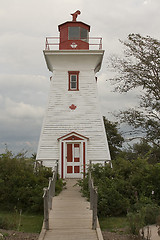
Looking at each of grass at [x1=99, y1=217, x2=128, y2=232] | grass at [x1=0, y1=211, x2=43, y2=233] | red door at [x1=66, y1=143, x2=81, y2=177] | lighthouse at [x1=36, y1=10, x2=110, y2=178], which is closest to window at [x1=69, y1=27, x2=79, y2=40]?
lighthouse at [x1=36, y1=10, x2=110, y2=178]

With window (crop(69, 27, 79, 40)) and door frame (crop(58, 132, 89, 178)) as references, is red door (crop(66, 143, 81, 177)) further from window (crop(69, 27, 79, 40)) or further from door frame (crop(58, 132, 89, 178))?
window (crop(69, 27, 79, 40))

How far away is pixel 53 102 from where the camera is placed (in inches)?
759

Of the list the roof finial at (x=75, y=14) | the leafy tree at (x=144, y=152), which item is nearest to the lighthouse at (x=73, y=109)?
the roof finial at (x=75, y=14)

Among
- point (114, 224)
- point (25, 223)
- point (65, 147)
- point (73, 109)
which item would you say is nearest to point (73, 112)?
point (73, 109)

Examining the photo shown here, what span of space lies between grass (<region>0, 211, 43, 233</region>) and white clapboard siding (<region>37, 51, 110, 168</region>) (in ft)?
22.6

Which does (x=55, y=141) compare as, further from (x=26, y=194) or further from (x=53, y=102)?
(x=26, y=194)

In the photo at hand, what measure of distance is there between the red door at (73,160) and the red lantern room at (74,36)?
677 centimetres

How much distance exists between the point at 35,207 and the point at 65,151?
7.10 m

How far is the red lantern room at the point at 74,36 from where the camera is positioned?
19.9 meters

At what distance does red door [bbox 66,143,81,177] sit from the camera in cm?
1831

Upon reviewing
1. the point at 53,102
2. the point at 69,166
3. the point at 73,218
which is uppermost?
the point at 53,102

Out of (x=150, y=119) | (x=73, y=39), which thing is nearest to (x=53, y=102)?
(x=73, y=39)

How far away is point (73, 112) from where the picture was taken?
19016 mm

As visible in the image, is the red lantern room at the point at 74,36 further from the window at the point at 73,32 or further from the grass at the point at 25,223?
the grass at the point at 25,223
